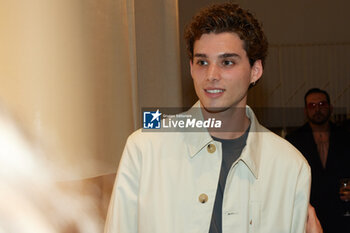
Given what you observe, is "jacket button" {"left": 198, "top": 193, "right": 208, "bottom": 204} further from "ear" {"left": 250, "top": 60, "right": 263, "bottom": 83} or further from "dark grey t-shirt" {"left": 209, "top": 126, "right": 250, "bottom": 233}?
"ear" {"left": 250, "top": 60, "right": 263, "bottom": 83}

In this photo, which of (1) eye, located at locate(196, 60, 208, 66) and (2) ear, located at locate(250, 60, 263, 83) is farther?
(2) ear, located at locate(250, 60, 263, 83)

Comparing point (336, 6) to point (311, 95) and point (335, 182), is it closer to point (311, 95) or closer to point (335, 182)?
point (311, 95)

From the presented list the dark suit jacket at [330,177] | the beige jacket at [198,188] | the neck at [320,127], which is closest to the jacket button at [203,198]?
the beige jacket at [198,188]

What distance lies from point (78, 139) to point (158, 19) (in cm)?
135

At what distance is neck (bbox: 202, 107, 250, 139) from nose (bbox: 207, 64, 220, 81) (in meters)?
0.13

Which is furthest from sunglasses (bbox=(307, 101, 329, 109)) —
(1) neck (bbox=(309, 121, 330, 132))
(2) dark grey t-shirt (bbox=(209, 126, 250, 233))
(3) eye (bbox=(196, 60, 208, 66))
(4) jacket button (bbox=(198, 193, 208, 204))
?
(4) jacket button (bbox=(198, 193, 208, 204))

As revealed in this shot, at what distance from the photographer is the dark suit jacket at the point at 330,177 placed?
3.20m

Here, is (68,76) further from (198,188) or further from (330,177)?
(330,177)

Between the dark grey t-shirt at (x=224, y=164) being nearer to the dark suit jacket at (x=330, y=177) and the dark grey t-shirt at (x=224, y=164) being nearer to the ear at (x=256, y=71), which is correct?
the ear at (x=256, y=71)

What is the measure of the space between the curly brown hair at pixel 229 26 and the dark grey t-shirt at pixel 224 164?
0.30m

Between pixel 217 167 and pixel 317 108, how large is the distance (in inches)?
79.0

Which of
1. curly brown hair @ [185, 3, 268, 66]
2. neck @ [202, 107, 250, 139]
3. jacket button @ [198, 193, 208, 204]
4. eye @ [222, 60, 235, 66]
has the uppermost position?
curly brown hair @ [185, 3, 268, 66]

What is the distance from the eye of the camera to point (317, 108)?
137 inches

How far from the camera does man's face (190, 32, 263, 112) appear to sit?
1.69m
